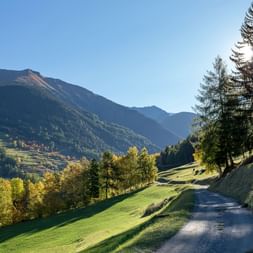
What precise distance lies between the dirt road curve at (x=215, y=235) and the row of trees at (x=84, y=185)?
85.8 m

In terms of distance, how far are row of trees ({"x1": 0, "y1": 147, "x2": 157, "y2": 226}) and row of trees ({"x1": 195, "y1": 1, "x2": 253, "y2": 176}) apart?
52.1 meters

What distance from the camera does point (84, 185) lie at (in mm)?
111750

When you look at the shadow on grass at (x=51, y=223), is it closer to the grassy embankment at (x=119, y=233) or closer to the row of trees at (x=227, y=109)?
the grassy embankment at (x=119, y=233)

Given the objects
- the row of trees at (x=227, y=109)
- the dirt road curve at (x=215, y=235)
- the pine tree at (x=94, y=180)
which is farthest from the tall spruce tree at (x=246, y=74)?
the pine tree at (x=94, y=180)

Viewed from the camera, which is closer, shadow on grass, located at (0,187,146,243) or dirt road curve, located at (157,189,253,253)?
dirt road curve, located at (157,189,253,253)

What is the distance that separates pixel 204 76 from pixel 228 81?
376 cm

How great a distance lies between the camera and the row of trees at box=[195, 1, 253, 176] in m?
51.7

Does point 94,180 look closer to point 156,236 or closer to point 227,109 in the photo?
point 227,109

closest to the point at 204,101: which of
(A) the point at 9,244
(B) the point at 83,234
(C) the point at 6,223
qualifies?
(B) the point at 83,234

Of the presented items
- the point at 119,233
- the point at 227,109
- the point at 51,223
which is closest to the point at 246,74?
the point at 227,109

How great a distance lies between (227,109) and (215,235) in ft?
133

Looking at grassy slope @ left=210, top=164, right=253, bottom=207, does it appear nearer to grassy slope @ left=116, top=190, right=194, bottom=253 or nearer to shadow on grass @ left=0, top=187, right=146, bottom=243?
grassy slope @ left=116, top=190, right=194, bottom=253

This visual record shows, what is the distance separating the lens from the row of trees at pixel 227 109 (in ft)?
169

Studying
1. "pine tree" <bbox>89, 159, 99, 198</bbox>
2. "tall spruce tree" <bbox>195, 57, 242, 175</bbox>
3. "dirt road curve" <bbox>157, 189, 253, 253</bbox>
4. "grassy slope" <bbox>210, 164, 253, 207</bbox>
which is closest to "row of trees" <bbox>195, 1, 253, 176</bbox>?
"tall spruce tree" <bbox>195, 57, 242, 175</bbox>
